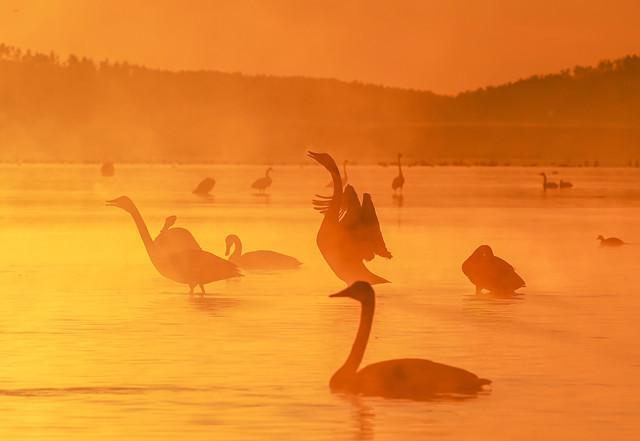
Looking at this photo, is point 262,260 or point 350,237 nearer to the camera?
point 350,237

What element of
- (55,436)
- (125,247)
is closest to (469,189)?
(125,247)

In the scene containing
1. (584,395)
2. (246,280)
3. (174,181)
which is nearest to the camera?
(584,395)

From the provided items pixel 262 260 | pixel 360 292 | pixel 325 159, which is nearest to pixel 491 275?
pixel 325 159

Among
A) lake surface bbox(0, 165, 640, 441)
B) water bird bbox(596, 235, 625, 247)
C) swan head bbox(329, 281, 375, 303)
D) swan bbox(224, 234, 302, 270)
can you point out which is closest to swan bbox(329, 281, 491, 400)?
lake surface bbox(0, 165, 640, 441)

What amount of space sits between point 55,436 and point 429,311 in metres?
6.81

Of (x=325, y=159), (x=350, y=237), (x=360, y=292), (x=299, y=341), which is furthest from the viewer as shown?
(x=325, y=159)

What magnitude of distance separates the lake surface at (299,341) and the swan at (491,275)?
15 cm

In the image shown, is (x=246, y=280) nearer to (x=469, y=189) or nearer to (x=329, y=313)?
(x=329, y=313)

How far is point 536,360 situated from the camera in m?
13.1

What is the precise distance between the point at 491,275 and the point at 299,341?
3975 millimetres

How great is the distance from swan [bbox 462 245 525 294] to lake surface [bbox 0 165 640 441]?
15 cm

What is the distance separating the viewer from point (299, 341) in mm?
14211

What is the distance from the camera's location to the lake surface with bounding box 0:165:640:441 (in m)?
10.6

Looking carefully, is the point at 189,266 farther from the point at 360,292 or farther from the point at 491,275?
the point at 360,292
